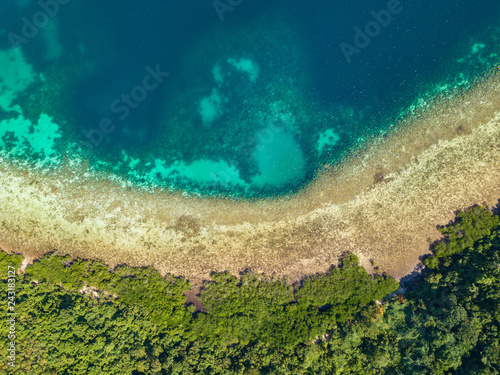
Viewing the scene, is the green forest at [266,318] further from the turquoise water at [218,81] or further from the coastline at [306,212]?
the turquoise water at [218,81]

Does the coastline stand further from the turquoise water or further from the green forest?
the turquoise water

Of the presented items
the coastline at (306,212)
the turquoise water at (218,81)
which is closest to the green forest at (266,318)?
the coastline at (306,212)

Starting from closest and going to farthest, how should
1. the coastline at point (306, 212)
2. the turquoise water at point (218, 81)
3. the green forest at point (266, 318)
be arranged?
1. the green forest at point (266, 318)
2. the coastline at point (306, 212)
3. the turquoise water at point (218, 81)

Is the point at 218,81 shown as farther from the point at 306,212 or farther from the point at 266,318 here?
the point at 266,318

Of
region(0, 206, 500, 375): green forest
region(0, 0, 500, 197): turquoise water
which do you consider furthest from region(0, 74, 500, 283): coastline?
region(0, 0, 500, 197): turquoise water

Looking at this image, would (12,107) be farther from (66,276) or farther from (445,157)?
(445,157)

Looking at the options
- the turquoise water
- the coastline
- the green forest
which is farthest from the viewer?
the turquoise water
